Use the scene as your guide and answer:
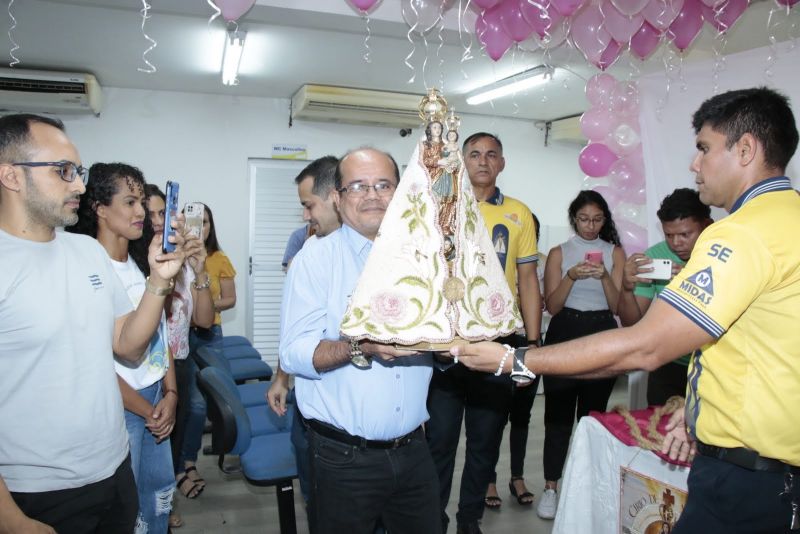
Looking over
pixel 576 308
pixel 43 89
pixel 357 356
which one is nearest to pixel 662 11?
pixel 576 308

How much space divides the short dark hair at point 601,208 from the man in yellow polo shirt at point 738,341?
1.81m

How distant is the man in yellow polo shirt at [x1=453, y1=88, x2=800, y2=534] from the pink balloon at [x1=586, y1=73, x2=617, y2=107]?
234 centimetres

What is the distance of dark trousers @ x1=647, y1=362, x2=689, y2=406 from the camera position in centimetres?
264

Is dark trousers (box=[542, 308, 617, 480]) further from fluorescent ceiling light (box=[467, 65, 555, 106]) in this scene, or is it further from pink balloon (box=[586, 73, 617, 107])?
fluorescent ceiling light (box=[467, 65, 555, 106])

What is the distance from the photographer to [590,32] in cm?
329

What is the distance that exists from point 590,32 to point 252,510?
3.35 metres

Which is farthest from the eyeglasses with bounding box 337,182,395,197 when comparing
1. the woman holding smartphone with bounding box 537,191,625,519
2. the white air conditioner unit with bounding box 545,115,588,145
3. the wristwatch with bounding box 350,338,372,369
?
the white air conditioner unit with bounding box 545,115,588,145

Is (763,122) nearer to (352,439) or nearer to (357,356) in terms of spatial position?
(357,356)

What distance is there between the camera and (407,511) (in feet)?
5.47

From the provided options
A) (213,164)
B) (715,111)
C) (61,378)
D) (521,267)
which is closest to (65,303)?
(61,378)

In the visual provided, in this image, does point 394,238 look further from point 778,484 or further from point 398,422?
point 778,484

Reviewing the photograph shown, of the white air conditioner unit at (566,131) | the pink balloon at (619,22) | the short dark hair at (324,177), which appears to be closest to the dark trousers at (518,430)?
the short dark hair at (324,177)

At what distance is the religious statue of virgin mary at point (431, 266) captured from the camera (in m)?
1.33

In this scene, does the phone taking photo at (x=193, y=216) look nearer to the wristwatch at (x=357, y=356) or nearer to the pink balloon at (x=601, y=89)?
the wristwatch at (x=357, y=356)
